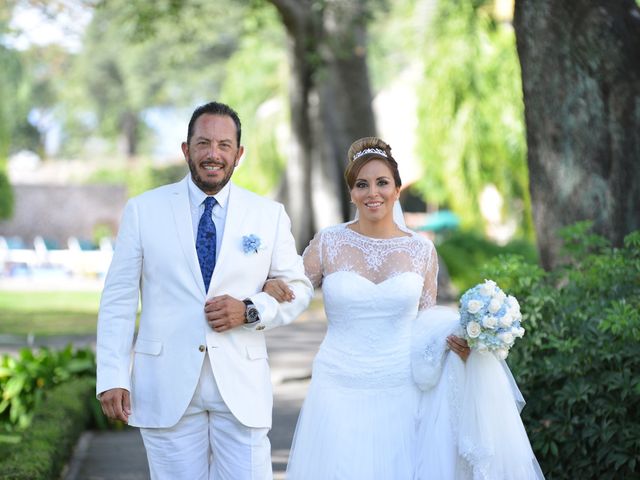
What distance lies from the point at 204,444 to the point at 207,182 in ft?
3.48

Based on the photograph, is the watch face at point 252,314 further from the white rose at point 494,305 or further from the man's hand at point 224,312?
the white rose at point 494,305

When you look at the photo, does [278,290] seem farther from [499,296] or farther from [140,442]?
[140,442]

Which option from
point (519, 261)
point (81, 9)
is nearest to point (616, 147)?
point (519, 261)

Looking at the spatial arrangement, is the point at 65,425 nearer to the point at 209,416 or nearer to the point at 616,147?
the point at 209,416

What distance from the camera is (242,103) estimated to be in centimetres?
3391

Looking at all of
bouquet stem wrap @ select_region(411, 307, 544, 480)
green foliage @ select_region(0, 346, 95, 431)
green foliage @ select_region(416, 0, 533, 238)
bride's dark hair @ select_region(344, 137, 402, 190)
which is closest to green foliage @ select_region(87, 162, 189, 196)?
green foliage @ select_region(416, 0, 533, 238)

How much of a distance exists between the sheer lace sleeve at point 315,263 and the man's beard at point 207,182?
3.70 feet

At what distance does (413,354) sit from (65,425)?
11.1ft

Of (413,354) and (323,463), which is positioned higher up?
(413,354)

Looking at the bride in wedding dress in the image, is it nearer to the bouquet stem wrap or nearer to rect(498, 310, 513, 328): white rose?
the bouquet stem wrap

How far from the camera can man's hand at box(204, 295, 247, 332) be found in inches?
165

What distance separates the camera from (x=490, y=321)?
460 centimetres

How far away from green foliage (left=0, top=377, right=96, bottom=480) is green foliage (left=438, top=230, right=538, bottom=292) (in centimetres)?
1235

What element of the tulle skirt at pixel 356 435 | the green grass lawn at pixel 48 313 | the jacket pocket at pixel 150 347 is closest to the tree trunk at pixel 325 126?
the green grass lawn at pixel 48 313
